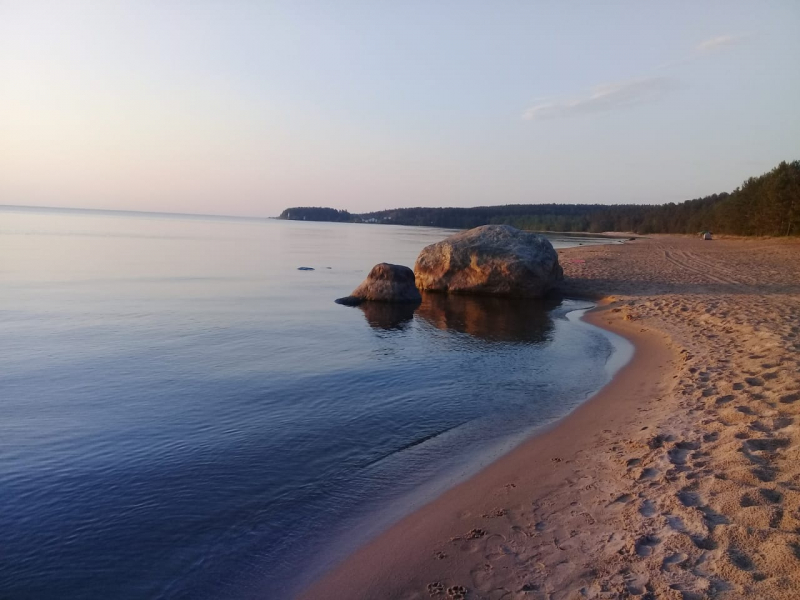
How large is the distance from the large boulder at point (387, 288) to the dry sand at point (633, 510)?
11095 millimetres

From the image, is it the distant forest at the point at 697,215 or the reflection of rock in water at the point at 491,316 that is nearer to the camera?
the reflection of rock in water at the point at 491,316

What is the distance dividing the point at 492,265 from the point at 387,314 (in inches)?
228

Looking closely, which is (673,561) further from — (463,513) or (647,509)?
(463,513)

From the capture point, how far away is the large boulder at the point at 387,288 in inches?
789

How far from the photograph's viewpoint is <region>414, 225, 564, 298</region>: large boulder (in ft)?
70.5

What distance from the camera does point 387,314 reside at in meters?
18.3

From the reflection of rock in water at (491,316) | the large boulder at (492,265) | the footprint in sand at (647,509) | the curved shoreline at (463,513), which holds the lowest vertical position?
the reflection of rock in water at (491,316)

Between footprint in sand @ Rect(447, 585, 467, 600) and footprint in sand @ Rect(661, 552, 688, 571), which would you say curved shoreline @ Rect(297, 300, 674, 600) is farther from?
footprint in sand @ Rect(661, 552, 688, 571)

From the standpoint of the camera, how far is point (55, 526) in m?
5.37

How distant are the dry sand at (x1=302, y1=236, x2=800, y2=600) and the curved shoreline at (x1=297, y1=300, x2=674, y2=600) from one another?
0.02 meters

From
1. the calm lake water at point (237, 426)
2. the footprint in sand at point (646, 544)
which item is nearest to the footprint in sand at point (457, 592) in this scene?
the calm lake water at point (237, 426)

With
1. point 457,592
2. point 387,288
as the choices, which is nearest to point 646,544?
point 457,592

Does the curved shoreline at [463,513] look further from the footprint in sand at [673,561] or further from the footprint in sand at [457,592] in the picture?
the footprint in sand at [673,561]

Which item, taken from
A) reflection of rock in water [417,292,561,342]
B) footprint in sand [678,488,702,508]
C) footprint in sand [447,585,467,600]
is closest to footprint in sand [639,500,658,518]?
footprint in sand [678,488,702,508]
